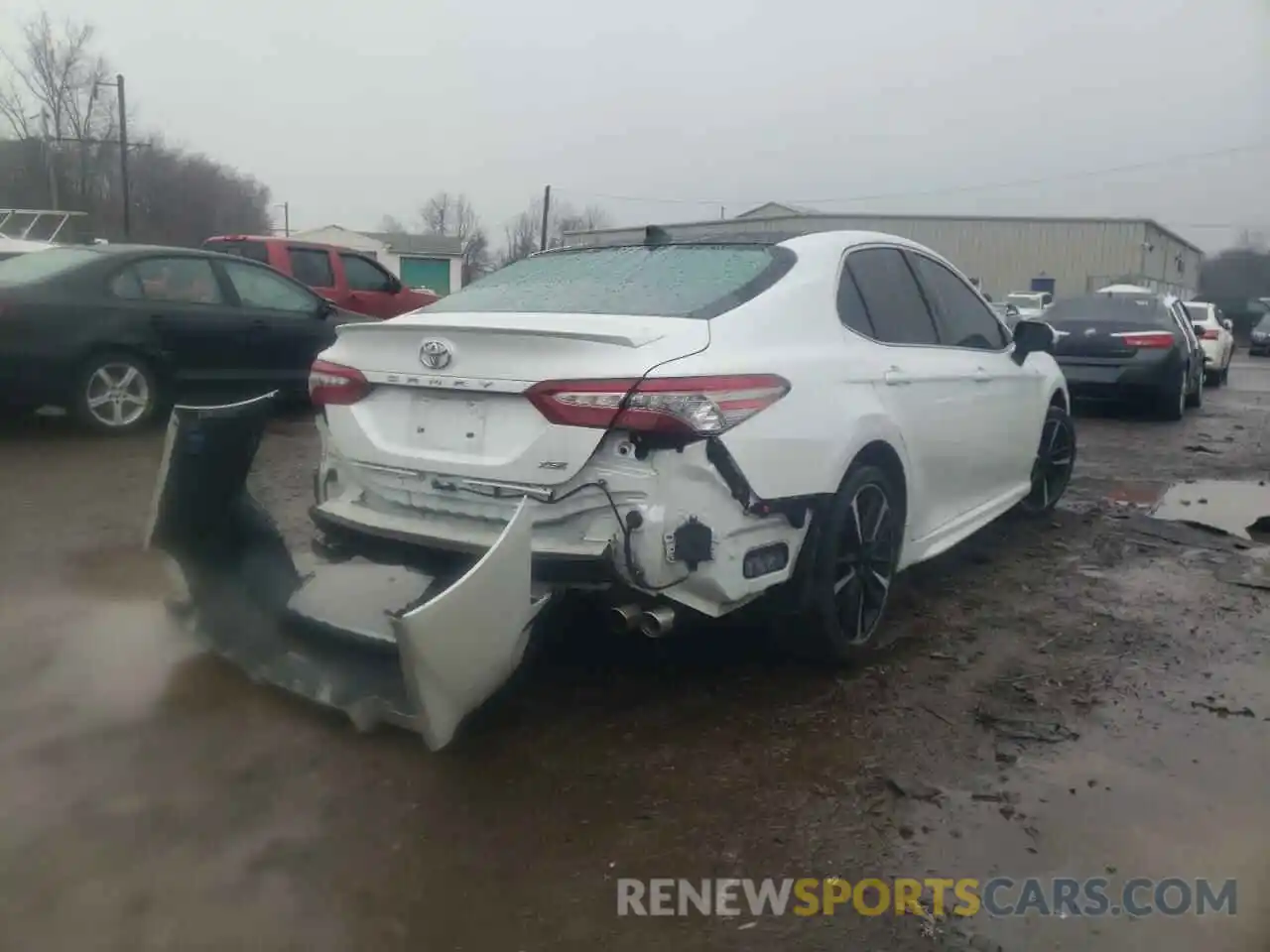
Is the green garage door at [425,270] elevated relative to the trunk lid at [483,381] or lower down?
elevated

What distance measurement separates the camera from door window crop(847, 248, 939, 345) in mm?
4203

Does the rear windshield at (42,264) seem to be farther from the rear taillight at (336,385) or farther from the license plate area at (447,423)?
the license plate area at (447,423)

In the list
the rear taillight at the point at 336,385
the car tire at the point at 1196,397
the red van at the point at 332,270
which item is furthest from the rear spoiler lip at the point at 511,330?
the car tire at the point at 1196,397

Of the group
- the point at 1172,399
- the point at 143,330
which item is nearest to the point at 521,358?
the point at 143,330

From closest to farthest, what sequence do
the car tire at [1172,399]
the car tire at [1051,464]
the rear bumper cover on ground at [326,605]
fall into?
1. the rear bumper cover on ground at [326,605]
2. the car tire at [1051,464]
3. the car tire at [1172,399]

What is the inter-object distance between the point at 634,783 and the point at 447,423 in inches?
49.7

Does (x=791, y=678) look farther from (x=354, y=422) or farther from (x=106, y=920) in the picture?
(x=106, y=920)

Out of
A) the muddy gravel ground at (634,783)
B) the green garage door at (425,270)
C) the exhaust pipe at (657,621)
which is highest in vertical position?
the green garage door at (425,270)

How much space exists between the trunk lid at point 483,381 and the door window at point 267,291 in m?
5.58

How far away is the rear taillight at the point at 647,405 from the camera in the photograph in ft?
10.0

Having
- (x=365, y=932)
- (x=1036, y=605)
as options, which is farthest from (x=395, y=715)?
(x=1036, y=605)

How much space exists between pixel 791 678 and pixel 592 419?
4.53 feet

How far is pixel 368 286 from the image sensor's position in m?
12.5

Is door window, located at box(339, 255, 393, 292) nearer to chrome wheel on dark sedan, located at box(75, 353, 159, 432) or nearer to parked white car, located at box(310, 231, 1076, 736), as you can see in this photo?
chrome wheel on dark sedan, located at box(75, 353, 159, 432)
